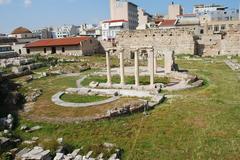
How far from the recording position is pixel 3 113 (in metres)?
19.7

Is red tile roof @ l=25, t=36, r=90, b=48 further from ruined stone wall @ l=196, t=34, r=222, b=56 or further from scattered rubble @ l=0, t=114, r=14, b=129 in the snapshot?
scattered rubble @ l=0, t=114, r=14, b=129

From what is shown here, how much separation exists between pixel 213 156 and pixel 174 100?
333 inches

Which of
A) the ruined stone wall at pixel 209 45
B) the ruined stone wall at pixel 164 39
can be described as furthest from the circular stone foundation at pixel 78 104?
the ruined stone wall at pixel 209 45

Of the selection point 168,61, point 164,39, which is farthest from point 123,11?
point 168,61

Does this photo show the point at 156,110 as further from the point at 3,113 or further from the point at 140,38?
the point at 140,38

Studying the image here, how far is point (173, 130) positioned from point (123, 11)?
274 ft

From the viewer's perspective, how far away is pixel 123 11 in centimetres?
9500

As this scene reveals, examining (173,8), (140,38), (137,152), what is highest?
(173,8)

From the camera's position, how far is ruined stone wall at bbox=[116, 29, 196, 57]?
45656 millimetres

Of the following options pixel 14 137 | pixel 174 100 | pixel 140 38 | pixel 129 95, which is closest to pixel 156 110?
pixel 174 100

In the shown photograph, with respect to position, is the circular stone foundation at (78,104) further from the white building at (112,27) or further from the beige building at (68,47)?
the white building at (112,27)

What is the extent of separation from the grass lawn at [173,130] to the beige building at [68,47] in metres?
29.4

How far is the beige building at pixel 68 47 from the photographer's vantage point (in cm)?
5062

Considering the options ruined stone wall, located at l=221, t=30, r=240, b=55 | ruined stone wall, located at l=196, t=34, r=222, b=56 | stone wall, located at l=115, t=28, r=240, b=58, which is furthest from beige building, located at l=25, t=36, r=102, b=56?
ruined stone wall, located at l=221, t=30, r=240, b=55
